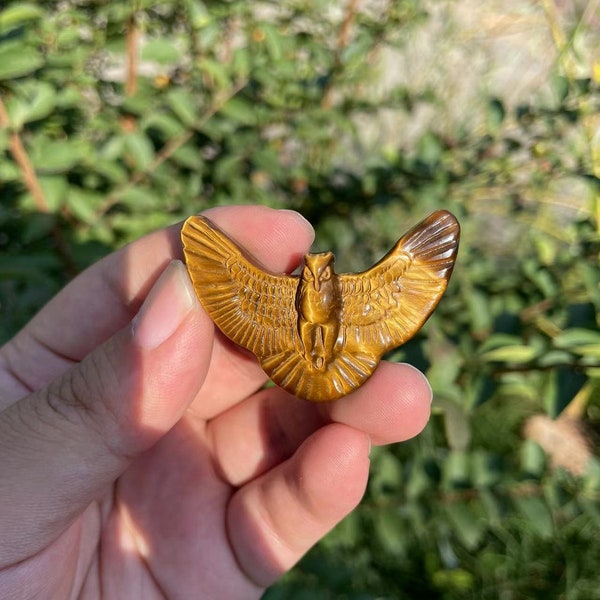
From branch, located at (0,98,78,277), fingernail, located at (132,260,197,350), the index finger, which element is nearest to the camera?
fingernail, located at (132,260,197,350)

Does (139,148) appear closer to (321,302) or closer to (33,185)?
(33,185)

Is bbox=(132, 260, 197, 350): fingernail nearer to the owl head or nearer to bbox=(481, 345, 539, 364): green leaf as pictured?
the owl head

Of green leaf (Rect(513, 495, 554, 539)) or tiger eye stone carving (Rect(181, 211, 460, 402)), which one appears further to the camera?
green leaf (Rect(513, 495, 554, 539))

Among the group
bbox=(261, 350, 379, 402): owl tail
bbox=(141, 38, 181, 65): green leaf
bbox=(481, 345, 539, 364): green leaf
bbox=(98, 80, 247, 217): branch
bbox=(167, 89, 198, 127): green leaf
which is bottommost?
bbox=(481, 345, 539, 364): green leaf

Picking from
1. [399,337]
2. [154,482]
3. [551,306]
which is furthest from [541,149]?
[154,482]

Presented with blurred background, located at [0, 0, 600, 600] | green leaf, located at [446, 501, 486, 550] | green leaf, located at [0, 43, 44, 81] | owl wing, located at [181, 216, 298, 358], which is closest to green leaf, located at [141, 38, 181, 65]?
blurred background, located at [0, 0, 600, 600]

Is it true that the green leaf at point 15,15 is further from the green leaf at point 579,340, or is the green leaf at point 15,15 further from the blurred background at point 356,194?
the green leaf at point 579,340
